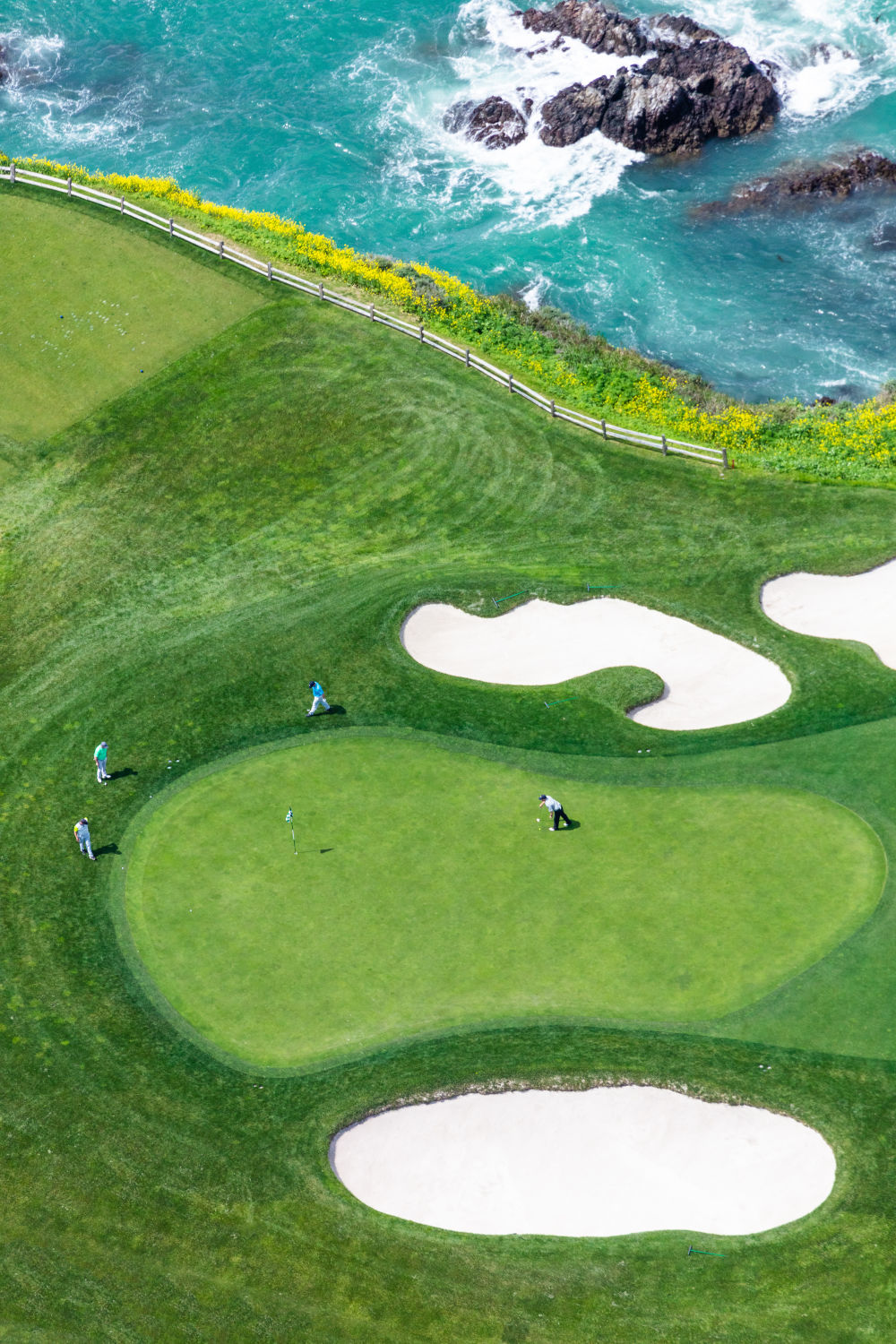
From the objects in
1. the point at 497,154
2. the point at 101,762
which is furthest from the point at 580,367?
the point at 101,762

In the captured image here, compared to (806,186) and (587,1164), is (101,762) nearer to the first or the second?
(587,1164)

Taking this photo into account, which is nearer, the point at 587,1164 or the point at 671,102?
the point at 587,1164

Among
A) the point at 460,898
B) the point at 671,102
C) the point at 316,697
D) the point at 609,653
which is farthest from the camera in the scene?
the point at 671,102

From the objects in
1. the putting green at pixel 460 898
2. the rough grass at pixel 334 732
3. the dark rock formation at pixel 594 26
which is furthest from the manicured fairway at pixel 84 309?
the dark rock formation at pixel 594 26

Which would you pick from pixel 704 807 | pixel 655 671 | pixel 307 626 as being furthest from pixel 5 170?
pixel 704 807

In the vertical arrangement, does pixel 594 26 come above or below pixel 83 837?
above

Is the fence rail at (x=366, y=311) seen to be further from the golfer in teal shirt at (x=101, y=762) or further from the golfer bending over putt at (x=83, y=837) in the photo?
the golfer bending over putt at (x=83, y=837)

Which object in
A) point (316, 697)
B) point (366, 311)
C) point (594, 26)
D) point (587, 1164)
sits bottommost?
point (587, 1164)

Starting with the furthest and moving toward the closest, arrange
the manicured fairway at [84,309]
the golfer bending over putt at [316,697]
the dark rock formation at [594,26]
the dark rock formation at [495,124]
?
the dark rock formation at [594,26]
the dark rock formation at [495,124]
the manicured fairway at [84,309]
the golfer bending over putt at [316,697]
